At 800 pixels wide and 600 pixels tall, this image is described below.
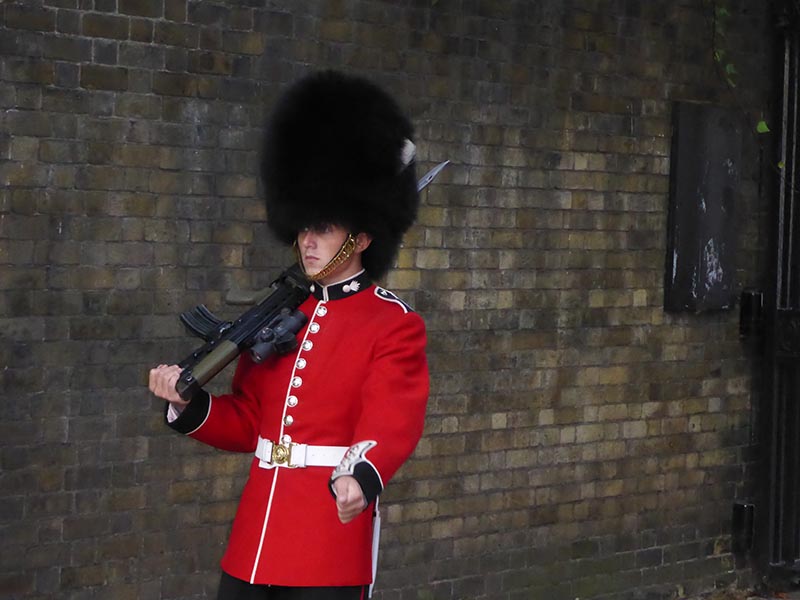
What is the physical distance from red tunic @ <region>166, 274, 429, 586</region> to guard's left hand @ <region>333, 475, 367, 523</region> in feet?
0.70

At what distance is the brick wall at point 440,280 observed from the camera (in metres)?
6.20

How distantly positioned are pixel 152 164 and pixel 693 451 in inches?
140

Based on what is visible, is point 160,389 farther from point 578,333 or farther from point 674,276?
point 674,276

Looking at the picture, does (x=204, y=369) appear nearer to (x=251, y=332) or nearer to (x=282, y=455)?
(x=251, y=332)

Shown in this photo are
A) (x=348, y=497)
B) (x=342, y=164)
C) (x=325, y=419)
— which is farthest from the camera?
(x=342, y=164)

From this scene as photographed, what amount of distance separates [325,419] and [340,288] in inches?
15.2

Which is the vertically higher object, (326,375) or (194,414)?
(326,375)

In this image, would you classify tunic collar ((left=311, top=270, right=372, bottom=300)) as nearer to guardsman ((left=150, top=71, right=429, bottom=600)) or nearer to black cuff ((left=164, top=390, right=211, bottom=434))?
guardsman ((left=150, top=71, right=429, bottom=600))

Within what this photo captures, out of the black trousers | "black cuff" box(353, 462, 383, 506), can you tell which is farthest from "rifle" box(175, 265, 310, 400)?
the black trousers

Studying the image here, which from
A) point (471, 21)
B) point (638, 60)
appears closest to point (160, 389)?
point (471, 21)

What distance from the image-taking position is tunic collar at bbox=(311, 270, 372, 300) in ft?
15.2

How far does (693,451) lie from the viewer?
8.59m

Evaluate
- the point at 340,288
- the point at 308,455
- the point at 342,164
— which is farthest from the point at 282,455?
the point at 342,164

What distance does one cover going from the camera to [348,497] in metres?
4.15
